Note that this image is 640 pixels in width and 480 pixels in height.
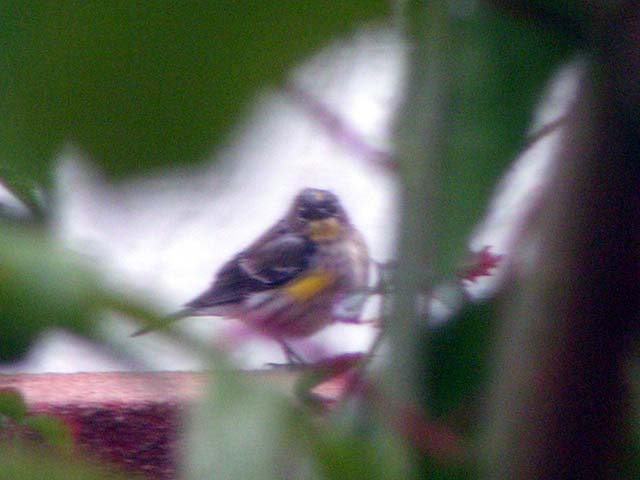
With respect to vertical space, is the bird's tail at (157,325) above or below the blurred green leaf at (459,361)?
above

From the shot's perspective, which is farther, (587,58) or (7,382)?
(7,382)

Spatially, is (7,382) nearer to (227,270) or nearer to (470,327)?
(470,327)

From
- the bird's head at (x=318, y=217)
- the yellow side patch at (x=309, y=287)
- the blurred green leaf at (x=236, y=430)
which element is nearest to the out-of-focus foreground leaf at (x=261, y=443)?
the blurred green leaf at (x=236, y=430)

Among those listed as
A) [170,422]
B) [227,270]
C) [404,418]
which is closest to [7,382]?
[170,422]

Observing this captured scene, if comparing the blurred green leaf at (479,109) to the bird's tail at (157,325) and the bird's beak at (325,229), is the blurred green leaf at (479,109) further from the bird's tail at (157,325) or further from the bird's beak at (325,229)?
the bird's beak at (325,229)

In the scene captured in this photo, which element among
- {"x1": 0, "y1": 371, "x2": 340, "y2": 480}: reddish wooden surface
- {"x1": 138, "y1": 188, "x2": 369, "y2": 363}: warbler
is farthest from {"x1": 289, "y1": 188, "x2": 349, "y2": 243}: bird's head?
{"x1": 0, "y1": 371, "x2": 340, "y2": 480}: reddish wooden surface

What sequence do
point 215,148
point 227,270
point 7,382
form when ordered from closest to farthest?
point 215,148 < point 7,382 < point 227,270
